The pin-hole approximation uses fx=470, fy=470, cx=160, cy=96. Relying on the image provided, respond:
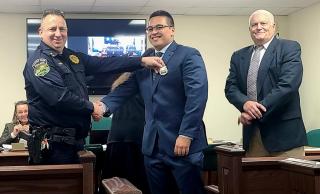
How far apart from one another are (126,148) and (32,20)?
4.01 m

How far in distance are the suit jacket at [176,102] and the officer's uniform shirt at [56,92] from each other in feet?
1.39

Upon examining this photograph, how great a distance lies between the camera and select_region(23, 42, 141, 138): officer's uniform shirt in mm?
2561

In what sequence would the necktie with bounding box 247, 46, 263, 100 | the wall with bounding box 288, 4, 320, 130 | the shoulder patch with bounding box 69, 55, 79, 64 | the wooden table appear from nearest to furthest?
the shoulder patch with bounding box 69, 55, 79, 64, the necktie with bounding box 247, 46, 263, 100, the wooden table, the wall with bounding box 288, 4, 320, 130

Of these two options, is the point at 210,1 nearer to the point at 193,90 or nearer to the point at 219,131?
the point at 219,131

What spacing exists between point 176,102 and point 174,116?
0.09m

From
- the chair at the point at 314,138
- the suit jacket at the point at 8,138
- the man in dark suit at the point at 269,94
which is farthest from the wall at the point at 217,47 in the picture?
the man in dark suit at the point at 269,94

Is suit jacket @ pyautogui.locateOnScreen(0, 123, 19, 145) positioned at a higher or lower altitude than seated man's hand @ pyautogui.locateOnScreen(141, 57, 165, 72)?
lower

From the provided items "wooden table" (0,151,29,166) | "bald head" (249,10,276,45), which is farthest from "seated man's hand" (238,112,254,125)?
"wooden table" (0,151,29,166)

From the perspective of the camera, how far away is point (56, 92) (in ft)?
8.35

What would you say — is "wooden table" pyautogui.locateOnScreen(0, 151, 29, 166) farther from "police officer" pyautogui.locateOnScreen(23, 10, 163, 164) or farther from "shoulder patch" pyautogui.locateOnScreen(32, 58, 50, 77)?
"shoulder patch" pyautogui.locateOnScreen(32, 58, 50, 77)

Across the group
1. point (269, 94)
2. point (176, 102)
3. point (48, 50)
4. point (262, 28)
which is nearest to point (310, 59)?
point (262, 28)

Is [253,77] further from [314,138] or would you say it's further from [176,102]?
[314,138]

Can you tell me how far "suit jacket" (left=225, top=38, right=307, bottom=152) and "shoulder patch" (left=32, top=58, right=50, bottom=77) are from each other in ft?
3.86

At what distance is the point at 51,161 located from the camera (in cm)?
259
